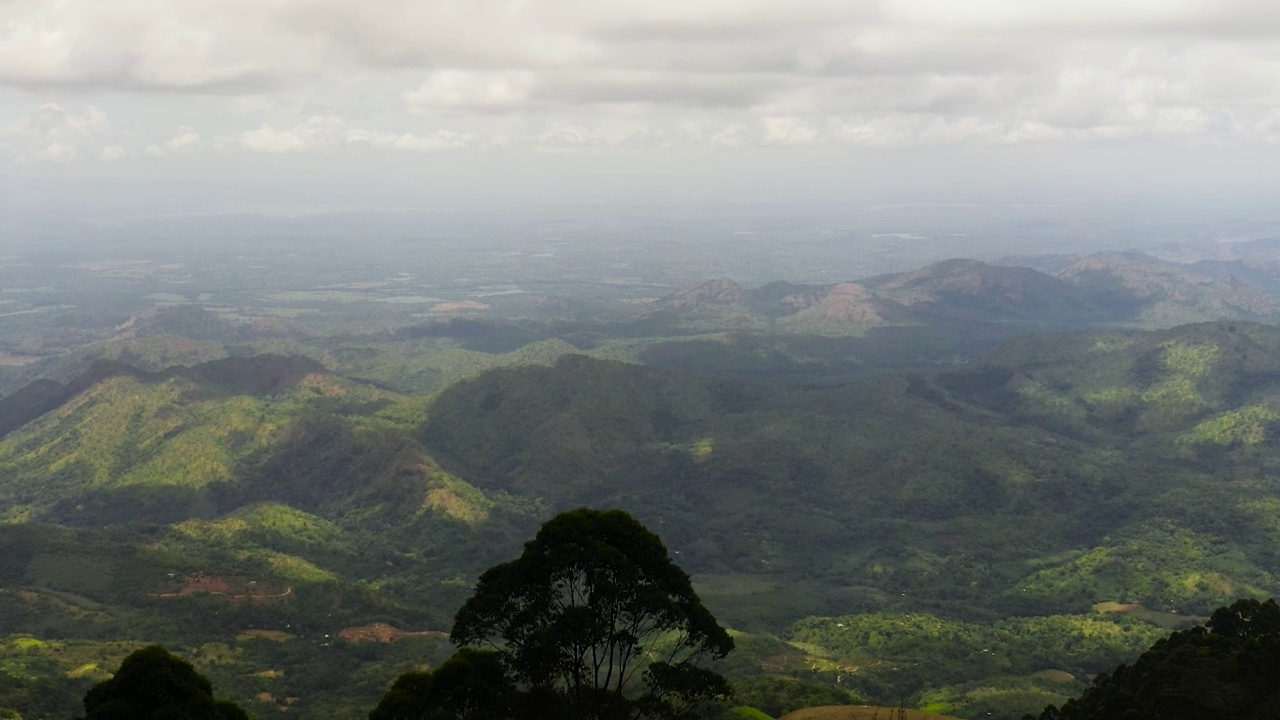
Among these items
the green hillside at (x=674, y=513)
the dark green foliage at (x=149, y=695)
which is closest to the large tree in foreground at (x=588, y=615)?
the dark green foliage at (x=149, y=695)

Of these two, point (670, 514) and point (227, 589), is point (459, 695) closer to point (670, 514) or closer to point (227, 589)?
point (227, 589)

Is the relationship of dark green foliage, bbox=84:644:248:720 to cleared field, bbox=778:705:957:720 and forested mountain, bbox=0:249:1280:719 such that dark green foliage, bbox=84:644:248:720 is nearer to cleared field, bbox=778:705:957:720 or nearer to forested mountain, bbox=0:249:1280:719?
cleared field, bbox=778:705:957:720

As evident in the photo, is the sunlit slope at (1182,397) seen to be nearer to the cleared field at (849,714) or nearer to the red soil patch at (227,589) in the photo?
the cleared field at (849,714)

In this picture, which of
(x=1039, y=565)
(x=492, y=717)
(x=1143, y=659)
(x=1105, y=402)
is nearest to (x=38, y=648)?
(x=492, y=717)

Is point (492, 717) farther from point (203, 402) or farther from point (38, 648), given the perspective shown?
point (203, 402)

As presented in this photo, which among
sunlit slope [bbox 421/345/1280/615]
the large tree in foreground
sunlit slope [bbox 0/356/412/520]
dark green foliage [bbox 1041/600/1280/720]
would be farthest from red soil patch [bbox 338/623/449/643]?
sunlit slope [bbox 0/356/412/520]
